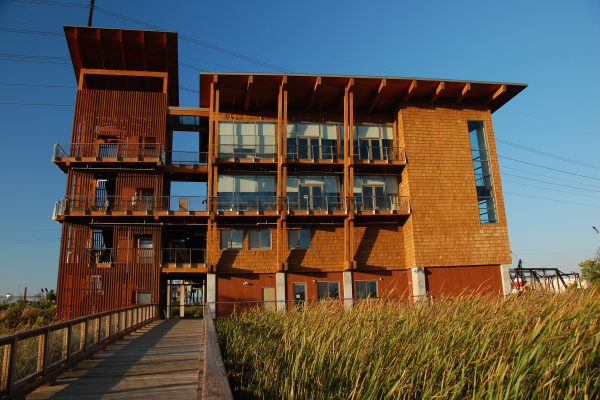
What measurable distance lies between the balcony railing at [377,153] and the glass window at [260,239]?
22.0 ft

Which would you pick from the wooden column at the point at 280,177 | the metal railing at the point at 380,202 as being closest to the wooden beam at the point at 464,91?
the metal railing at the point at 380,202

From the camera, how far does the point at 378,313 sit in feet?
26.8

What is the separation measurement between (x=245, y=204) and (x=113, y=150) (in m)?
7.71

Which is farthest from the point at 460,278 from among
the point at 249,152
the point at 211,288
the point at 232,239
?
the point at 249,152

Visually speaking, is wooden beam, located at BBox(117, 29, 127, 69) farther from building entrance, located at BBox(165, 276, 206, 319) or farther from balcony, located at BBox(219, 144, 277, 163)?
building entrance, located at BBox(165, 276, 206, 319)

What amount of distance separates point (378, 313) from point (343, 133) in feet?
68.8

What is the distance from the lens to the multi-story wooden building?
25500mm

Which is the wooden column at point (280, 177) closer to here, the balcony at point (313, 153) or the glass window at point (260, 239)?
the balcony at point (313, 153)

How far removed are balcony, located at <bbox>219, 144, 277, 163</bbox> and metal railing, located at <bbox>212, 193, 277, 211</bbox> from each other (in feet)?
6.71

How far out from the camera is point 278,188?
26.0 meters

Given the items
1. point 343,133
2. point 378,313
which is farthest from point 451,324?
point 343,133

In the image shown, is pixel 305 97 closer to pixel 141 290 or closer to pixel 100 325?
pixel 141 290

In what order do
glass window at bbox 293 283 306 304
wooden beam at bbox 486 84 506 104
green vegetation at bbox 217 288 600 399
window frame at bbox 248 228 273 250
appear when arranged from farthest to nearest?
1. wooden beam at bbox 486 84 506 104
2. window frame at bbox 248 228 273 250
3. glass window at bbox 293 283 306 304
4. green vegetation at bbox 217 288 600 399

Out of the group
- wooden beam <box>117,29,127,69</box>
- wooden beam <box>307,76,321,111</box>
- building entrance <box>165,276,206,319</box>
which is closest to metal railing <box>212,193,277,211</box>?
building entrance <box>165,276,206,319</box>
